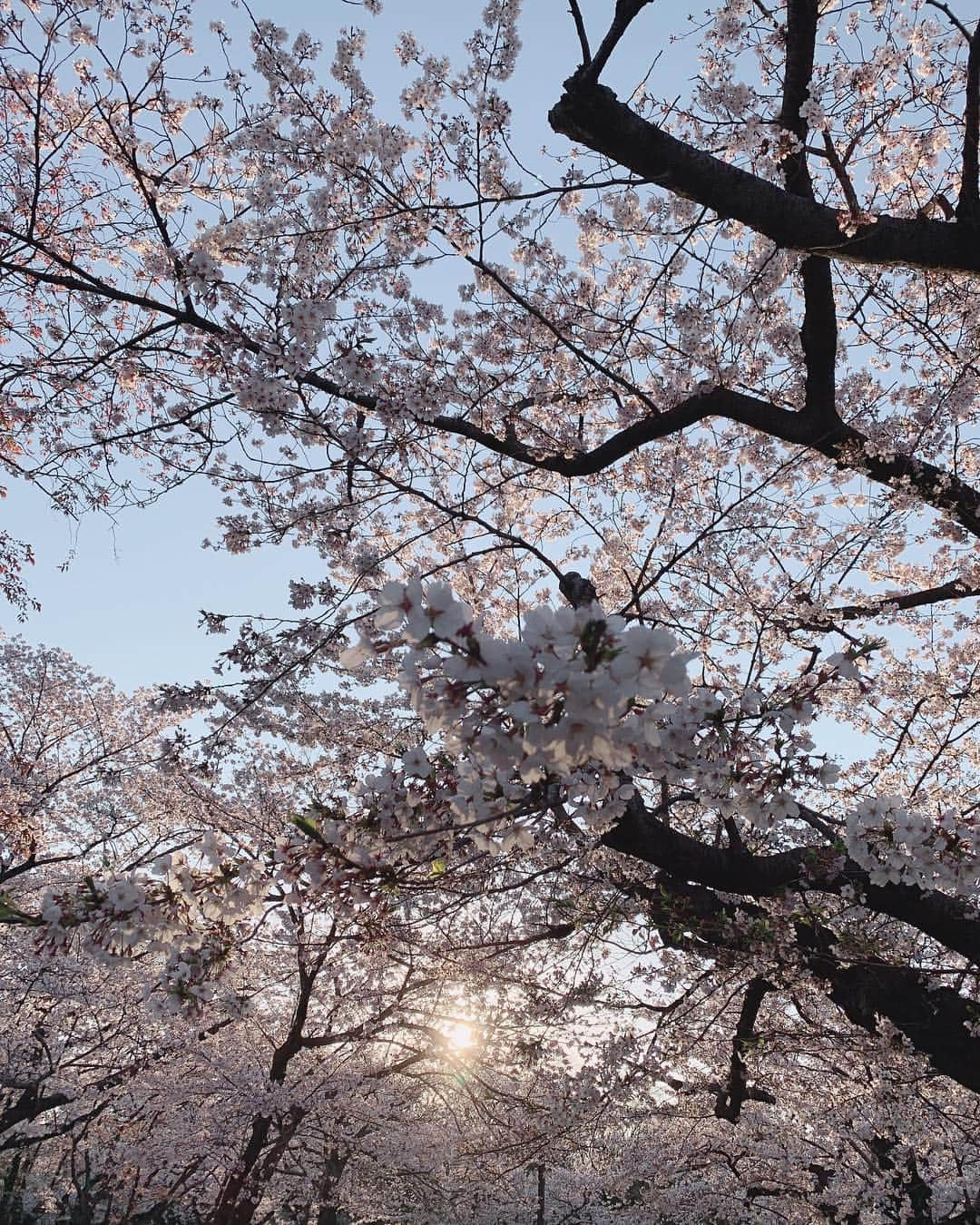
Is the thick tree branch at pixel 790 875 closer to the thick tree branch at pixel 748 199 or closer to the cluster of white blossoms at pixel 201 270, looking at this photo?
the thick tree branch at pixel 748 199

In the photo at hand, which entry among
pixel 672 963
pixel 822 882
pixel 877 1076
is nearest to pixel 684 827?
pixel 672 963

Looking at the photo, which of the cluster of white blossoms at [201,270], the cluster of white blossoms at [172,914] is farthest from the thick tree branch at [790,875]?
the cluster of white blossoms at [201,270]

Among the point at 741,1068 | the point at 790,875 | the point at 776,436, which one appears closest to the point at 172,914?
the point at 790,875

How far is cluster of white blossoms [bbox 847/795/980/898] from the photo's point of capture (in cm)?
224

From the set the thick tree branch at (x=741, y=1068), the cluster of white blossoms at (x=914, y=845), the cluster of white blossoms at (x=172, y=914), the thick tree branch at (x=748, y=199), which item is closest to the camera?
the cluster of white blossoms at (x=172, y=914)

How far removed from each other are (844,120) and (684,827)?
5953 mm

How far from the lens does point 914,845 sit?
229 centimetres

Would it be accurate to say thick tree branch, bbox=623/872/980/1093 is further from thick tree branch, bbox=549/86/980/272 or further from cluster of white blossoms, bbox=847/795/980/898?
thick tree branch, bbox=549/86/980/272

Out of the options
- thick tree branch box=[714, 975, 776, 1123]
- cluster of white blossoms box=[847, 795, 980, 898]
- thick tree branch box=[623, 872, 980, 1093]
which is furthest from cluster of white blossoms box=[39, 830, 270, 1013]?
thick tree branch box=[714, 975, 776, 1123]

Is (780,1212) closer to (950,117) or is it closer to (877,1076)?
(877,1076)

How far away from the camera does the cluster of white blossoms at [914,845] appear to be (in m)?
2.24

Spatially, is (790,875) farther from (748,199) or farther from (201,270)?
(201,270)

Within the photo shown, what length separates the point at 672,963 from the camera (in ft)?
19.4

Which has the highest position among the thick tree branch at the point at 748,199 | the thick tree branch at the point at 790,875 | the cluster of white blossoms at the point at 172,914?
the thick tree branch at the point at 748,199
